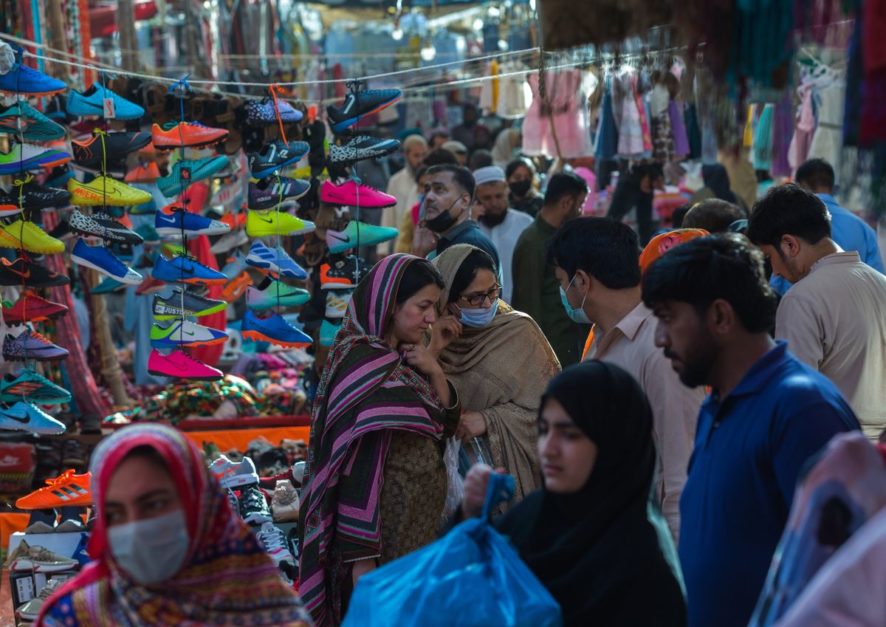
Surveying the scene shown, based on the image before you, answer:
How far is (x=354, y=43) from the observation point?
17203mm

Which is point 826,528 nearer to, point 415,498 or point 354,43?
point 415,498

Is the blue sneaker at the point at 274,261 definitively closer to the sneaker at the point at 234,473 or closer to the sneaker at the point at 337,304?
the sneaker at the point at 337,304

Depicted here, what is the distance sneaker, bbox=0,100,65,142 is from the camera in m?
5.38

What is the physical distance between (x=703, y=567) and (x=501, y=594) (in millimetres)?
594

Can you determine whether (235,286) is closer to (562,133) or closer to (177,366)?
(177,366)

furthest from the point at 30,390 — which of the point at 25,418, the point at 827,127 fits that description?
the point at 827,127

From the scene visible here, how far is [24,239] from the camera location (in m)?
5.59

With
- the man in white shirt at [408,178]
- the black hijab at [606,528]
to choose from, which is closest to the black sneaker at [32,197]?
the black hijab at [606,528]

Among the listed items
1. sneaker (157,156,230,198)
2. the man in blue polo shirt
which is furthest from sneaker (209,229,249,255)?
the man in blue polo shirt

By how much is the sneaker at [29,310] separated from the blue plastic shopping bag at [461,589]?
4.01 m

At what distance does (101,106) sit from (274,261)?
1111 millimetres

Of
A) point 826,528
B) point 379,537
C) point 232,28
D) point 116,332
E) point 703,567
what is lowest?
point 116,332

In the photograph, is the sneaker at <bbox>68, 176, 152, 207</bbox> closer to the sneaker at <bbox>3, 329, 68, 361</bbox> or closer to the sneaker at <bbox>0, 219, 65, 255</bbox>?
the sneaker at <bbox>0, 219, 65, 255</bbox>

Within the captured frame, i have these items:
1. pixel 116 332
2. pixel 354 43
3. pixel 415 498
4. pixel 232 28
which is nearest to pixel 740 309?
pixel 415 498
